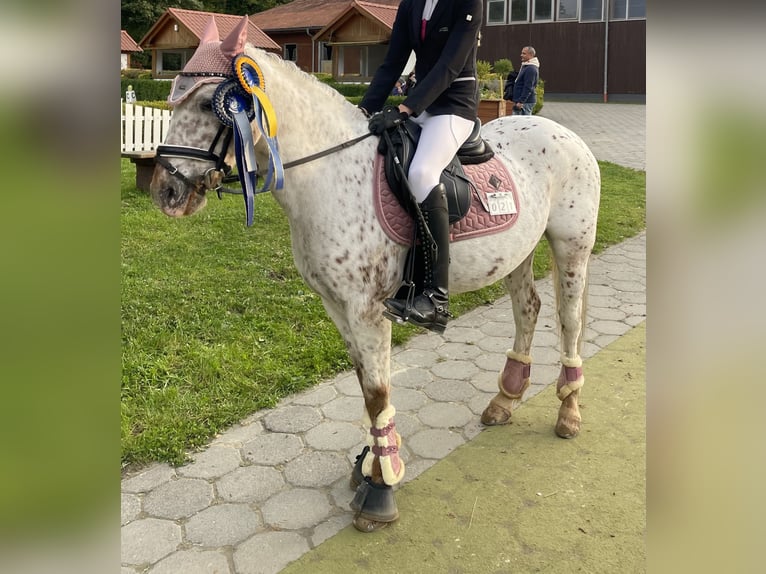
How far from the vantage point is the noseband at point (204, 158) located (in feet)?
9.04

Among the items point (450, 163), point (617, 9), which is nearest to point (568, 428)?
point (450, 163)

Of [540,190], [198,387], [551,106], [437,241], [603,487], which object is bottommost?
[603,487]

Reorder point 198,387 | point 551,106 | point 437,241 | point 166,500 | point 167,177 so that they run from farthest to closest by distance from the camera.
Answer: point 551,106 < point 198,387 < point 166,500 < point 437,241 < point 167,177

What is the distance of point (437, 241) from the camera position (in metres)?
3.26

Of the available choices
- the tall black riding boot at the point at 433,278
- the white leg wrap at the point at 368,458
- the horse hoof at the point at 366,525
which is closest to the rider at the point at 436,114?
the tall black riding boot at the point at 433,278

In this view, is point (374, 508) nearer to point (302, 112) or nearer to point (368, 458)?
point (368, 458)

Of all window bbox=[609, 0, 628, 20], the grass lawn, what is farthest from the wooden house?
the grass lawn

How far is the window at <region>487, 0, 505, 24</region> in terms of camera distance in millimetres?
33750

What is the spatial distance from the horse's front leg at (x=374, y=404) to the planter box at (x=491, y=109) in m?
12.0

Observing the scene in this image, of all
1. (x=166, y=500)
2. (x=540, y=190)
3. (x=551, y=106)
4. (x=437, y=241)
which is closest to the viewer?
(x=437, y=241)
